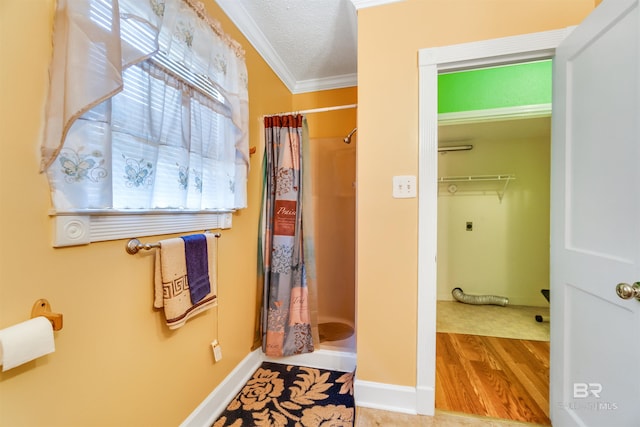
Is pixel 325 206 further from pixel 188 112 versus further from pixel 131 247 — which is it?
pixel 131 247

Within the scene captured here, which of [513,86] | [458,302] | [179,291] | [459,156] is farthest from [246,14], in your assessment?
[458,302]

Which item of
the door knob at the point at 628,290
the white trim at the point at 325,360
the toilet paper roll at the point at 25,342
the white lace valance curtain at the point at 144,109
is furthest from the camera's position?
the white trim at the point at 325,360

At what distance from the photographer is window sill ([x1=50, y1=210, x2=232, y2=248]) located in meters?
0.75

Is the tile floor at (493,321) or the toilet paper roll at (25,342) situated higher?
the toilet paper roll at (25,342)

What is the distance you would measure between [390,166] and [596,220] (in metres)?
0.88

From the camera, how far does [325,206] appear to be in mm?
2582

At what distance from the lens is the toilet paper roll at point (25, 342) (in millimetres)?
595

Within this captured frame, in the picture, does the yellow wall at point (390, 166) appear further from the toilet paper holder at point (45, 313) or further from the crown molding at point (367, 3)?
the toilet paper holder at point (45, 313)

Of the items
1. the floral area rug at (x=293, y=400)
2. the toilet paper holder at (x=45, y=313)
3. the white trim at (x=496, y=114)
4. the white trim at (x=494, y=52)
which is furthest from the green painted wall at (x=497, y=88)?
the toilet paper holder at (x=45, y=313)

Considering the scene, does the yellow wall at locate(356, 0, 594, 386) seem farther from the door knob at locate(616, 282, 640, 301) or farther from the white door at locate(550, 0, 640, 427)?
the door knob at locate(616, 282, 640, 301)

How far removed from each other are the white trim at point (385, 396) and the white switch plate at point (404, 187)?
1070 millimetres

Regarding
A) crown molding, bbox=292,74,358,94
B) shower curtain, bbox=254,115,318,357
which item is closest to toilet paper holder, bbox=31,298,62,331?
shower curtain, bbox=254,115,318,357

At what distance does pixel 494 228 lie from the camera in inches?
123

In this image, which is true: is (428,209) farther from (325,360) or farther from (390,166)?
(325,360)
